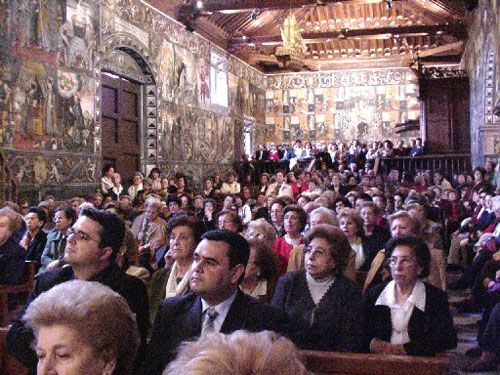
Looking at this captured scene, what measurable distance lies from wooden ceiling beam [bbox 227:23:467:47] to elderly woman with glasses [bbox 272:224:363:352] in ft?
64.6

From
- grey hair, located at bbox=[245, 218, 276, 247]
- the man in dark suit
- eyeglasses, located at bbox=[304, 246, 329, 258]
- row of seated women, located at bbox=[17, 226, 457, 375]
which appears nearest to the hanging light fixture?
grey hair, located at bbox=[245, 218, 276, 247]

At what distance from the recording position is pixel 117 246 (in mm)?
3615

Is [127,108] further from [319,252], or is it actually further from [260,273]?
[319,252]

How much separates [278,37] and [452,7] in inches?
248

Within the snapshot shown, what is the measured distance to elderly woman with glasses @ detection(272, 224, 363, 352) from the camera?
143 inches

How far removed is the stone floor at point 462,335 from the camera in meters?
5.53

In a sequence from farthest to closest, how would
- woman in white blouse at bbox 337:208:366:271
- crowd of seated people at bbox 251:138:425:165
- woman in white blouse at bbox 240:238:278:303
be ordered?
Result: crowd of seated people at bbox 251:138:425:165 → woman in white blouse at bbox 337:208:366:271 → woman in white blouse at bbox 240:238:278:303

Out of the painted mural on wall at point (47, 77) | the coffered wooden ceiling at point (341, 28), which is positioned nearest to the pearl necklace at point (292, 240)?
the painted mural on wall at point (47, 77)

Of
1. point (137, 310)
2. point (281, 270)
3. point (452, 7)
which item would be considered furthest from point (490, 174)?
point (137, 310)

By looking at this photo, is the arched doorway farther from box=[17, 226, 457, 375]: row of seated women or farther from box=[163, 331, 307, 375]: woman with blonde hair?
box=[163, 331, 307, 375]: woman with blonde hair

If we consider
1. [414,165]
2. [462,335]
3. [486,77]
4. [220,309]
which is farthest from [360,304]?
[414,165]

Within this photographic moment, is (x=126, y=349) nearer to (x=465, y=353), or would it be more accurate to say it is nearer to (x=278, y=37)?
(x=465, y=353)

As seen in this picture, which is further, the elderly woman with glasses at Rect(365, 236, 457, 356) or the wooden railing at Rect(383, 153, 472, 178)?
the wooden railing at Rect(383, 153, 472, 178)

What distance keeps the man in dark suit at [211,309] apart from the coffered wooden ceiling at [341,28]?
624 inches
